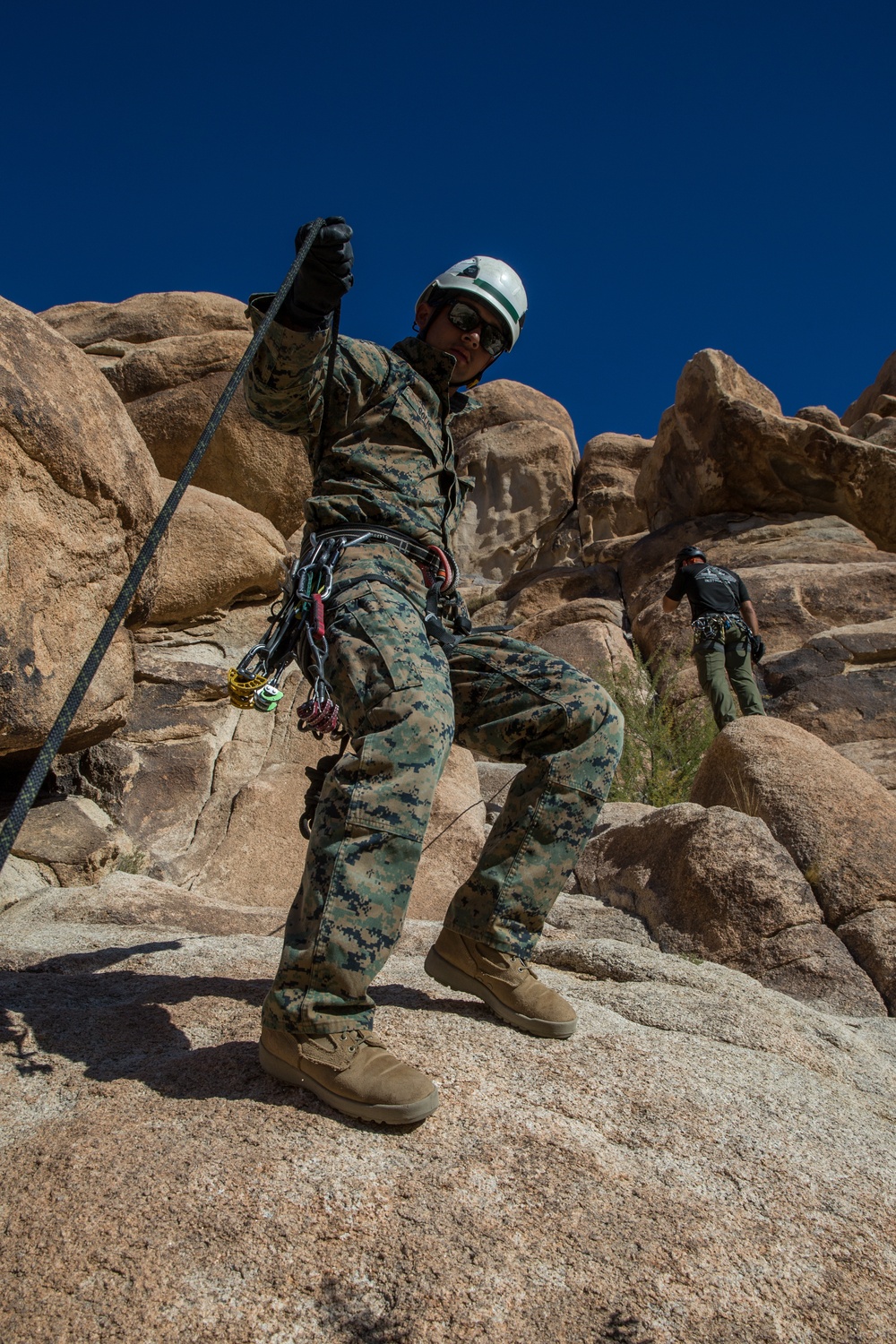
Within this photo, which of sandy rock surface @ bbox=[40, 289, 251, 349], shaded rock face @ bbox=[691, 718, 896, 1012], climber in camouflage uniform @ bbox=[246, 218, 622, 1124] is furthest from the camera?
sandy rock surface @ bbox=[40, 289, 251, 349]

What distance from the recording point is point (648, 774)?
24.2ft

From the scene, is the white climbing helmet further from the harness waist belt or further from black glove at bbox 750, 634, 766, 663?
black glove at bbox 750, 634, 766, 663

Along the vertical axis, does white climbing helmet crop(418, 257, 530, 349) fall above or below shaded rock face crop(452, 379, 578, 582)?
below

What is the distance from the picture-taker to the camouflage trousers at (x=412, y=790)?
79.6 inches

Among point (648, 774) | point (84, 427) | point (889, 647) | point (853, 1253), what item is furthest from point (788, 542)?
point (853, 1253)

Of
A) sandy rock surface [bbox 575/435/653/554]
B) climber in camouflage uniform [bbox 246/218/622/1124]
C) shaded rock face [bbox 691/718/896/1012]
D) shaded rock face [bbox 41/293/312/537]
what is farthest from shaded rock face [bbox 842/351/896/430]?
climber in camouflage uniform [bbox 246/218/622/1124]

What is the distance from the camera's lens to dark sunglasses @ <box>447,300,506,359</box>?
2961 millimetres

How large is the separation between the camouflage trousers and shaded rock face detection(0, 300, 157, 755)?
81.9 inches

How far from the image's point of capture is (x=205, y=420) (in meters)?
9.66

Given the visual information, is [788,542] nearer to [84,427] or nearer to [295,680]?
[295,680]

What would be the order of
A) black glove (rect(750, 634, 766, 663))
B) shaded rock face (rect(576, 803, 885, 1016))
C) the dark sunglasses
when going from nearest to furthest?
the dark sunglasses → shaded rock face (rect(576, 803, 885, 1016)) → black glove (rect(750, 634, 766, 663))

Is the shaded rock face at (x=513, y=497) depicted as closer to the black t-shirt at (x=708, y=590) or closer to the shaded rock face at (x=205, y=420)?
the shaded rock face at (x=205, y=420)

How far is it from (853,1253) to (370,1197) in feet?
2.77

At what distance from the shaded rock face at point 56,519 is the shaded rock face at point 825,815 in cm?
333
